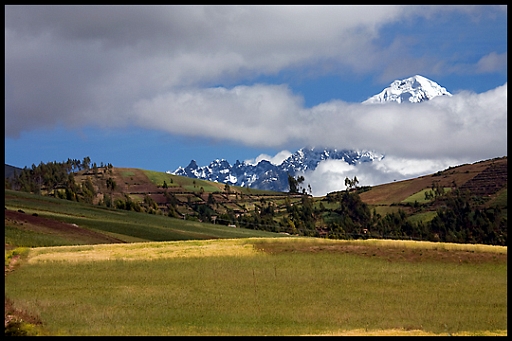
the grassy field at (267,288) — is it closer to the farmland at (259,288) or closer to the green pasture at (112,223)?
the farmland at (259,288)

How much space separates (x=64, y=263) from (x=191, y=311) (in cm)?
2396

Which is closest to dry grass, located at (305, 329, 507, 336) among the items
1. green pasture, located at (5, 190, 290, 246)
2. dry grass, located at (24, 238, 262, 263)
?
dry grass, located at (24, 238, 262, 263)

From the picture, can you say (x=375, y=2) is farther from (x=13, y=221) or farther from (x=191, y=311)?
(x=13, y=221)

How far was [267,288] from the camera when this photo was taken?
151 ft

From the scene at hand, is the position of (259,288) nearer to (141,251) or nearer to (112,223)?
(141,251)

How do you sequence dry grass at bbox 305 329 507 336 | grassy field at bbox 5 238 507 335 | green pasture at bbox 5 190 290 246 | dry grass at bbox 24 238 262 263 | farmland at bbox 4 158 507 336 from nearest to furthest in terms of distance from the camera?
1. dry grass at bbox 305 329 507 336
2. farmland at bbox 4 158 507 336
3. grassy field at bbox 5 238 507 335
4. dry grass at bbox 24 238 262 263
5. green pasture at bbox 5 190 290 246

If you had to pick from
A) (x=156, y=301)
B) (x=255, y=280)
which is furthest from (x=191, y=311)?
(x=255, y=280)

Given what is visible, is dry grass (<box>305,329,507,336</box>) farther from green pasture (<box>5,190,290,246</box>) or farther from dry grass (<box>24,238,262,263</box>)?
green pasture (<box>5,190,290,246</box>)

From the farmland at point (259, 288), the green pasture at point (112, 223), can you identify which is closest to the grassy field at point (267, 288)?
the farmland at point (259, 288)

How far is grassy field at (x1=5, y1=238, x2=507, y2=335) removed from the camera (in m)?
34.1

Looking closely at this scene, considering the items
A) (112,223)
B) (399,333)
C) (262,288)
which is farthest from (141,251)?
(112,223)

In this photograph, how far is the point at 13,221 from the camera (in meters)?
88.9

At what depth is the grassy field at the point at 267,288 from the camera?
34.1 m

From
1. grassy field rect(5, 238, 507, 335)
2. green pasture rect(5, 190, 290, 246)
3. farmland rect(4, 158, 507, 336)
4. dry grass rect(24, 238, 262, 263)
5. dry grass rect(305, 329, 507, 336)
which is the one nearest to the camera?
dry grass rect(305, 329, 507, 336)
